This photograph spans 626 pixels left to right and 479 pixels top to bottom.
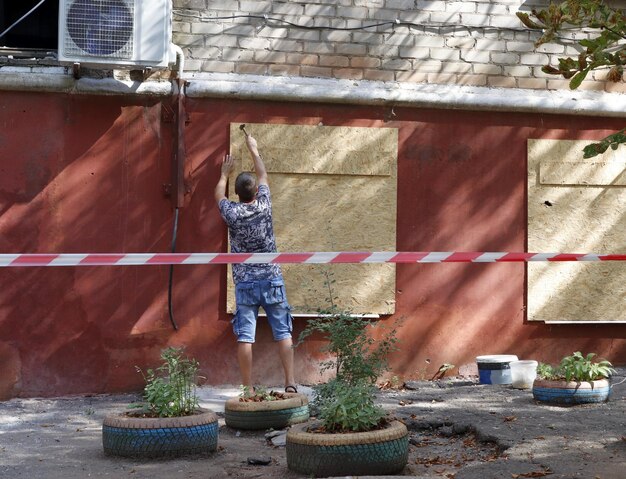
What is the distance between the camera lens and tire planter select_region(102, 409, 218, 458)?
6.01m

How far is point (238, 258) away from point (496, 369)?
2668 millimetres

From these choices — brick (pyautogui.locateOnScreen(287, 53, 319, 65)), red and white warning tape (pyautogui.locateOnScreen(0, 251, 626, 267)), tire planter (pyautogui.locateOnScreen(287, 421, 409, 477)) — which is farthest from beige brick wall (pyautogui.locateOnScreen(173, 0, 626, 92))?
tire planter (pyautogui.locateOnScreen(287, 421, 409, 477))

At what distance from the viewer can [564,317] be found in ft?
30.7

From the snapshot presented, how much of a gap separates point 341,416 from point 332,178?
375 cm

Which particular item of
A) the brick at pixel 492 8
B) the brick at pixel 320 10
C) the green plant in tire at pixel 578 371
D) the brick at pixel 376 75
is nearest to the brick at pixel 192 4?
the brick at pixel 320 10

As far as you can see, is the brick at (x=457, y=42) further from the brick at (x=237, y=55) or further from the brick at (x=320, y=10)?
the brick at (x=237, y=55)

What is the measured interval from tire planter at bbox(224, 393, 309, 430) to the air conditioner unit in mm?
2918

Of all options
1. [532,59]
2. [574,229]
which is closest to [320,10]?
[532,59]

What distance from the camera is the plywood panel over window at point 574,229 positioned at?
9.36m

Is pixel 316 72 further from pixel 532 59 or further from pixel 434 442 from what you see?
pixel 434 442

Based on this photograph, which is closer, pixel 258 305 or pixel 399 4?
pixel 258 305

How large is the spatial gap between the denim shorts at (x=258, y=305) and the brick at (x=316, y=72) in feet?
7.20

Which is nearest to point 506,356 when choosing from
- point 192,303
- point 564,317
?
point 564,317

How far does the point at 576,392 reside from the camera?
289 inches
